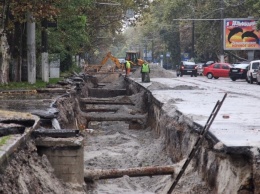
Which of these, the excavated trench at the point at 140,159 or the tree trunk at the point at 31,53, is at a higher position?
the tree trunk at the point at 31,53

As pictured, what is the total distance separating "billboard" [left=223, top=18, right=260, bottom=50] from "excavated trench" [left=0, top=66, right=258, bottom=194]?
36.0 metres

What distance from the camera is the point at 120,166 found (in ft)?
51.2

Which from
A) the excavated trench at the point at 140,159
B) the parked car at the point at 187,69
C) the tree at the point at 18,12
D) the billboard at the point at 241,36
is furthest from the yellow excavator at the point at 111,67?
the excavated trench at the point at 140,159

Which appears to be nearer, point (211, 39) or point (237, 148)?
point (237, 148)

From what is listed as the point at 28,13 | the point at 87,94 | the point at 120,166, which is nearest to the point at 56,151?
the point at 120,166

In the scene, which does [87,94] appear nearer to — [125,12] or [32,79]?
[32,79]

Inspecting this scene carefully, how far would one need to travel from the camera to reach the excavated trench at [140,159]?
835cm

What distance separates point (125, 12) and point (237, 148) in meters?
48.5

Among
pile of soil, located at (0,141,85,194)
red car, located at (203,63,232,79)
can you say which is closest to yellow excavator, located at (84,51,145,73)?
red car, located at (203,63,232,79)

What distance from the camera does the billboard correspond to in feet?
195

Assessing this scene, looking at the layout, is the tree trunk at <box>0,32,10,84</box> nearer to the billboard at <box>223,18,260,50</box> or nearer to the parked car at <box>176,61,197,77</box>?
the parked car at <box>176,61,197,77</box>

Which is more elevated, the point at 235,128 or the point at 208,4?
the point at 208,4

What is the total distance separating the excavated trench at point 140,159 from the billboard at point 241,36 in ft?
118

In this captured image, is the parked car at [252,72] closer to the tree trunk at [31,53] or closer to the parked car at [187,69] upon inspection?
the tree trunk at [31,53]
